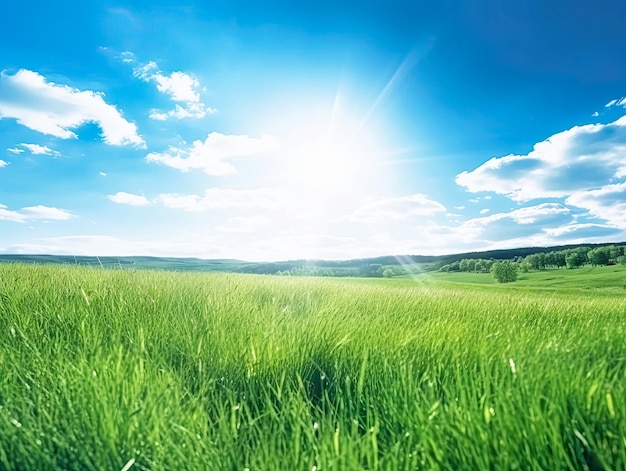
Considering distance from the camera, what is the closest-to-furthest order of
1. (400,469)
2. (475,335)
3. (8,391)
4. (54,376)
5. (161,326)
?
(400,469) → (8,391) → (54,376) → (161,326) → (475,335)

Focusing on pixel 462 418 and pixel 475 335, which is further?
pixel 475 335

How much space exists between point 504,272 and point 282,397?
70780 millimetres

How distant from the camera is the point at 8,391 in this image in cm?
211

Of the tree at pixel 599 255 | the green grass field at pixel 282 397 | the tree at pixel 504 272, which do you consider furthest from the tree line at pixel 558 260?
the green grass field at pixel 282 397

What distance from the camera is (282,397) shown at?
2.34 m

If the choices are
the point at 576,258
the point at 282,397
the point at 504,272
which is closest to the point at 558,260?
the point at 576,258

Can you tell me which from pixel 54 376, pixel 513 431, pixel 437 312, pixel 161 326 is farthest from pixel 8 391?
pixel 437 312

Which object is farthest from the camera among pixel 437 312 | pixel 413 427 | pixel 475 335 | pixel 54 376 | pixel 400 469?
pixel 437 312

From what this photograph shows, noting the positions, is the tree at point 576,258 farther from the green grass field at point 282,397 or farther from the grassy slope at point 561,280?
the green grass field at point 282,397

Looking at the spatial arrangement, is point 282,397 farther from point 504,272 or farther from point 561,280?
point 504,272

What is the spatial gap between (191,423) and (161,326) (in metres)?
1.68

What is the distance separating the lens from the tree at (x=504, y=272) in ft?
216

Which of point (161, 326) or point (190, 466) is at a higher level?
point (161, 326)

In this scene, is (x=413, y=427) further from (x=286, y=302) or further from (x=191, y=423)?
(x=286, y=302)
